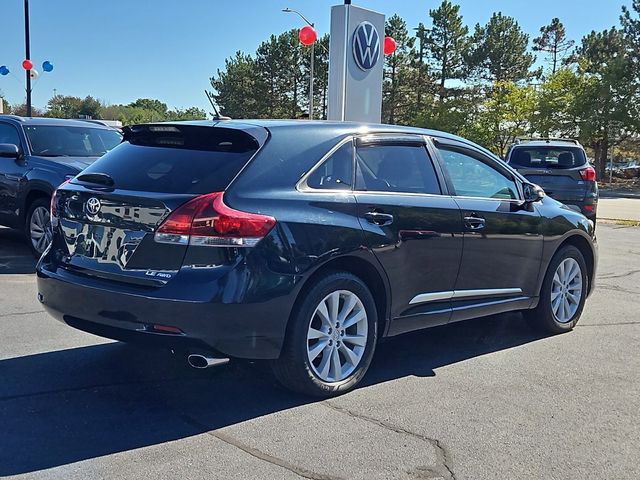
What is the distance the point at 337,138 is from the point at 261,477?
2178 millimetres

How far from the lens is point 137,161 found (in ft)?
14.2

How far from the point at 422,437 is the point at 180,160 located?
210cm

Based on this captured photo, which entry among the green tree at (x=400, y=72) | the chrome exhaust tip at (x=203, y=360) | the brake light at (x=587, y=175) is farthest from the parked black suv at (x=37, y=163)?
the green tree at (x=400, y=72)

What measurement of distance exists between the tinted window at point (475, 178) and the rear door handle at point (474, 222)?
0.19m

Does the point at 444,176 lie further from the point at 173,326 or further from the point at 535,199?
the point at 173,326

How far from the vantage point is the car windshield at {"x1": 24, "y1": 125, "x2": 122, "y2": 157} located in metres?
9.13

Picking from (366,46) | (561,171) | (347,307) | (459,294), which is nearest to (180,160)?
(347,307)

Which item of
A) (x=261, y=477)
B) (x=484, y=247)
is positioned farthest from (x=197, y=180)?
(x=484, y=247)

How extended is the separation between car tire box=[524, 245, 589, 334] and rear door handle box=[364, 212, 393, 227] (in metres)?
2.07

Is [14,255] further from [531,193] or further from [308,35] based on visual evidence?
[308,35]

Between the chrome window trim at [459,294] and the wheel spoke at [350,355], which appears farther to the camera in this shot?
the chrome window trim at [459,294]

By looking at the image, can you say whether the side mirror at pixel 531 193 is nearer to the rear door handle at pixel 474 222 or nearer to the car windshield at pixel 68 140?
the rear door handle at pixel 474 222

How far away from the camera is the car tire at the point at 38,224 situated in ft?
28.0

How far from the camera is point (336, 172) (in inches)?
172
